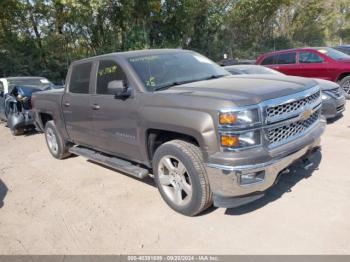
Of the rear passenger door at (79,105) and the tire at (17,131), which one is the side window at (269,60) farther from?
the tire at (17,131)

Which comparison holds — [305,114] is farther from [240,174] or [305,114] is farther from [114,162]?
[114,162]

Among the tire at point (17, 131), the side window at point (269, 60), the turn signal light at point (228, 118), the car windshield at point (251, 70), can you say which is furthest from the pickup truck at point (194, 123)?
the side window at point (269, 60)

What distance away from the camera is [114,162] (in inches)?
183

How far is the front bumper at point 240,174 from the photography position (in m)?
3.12

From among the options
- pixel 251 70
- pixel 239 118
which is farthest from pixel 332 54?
pixel 239 118

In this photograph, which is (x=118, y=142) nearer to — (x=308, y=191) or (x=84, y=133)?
(x=84, y=133)

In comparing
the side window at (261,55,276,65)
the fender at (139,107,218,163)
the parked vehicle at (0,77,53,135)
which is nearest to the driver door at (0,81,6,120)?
the parked vehicle at (0,77,53,135)

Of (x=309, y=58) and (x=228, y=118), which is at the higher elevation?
(x=309, y=58)

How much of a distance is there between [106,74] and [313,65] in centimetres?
707

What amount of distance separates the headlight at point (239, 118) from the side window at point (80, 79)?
8.69 feet

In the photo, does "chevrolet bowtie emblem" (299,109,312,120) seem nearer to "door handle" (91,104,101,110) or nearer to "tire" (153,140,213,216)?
"tire" (153,140,213,216)

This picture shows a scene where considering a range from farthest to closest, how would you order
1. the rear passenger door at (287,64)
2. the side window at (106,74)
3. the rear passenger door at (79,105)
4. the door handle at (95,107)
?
the rear passenger door at (287,64)
the rear passenger door at (79,105)
the door handle at (95,107)
the side window at (106,74)

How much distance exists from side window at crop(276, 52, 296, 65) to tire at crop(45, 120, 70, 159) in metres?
7.24

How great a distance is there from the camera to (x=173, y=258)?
3.06 meters
